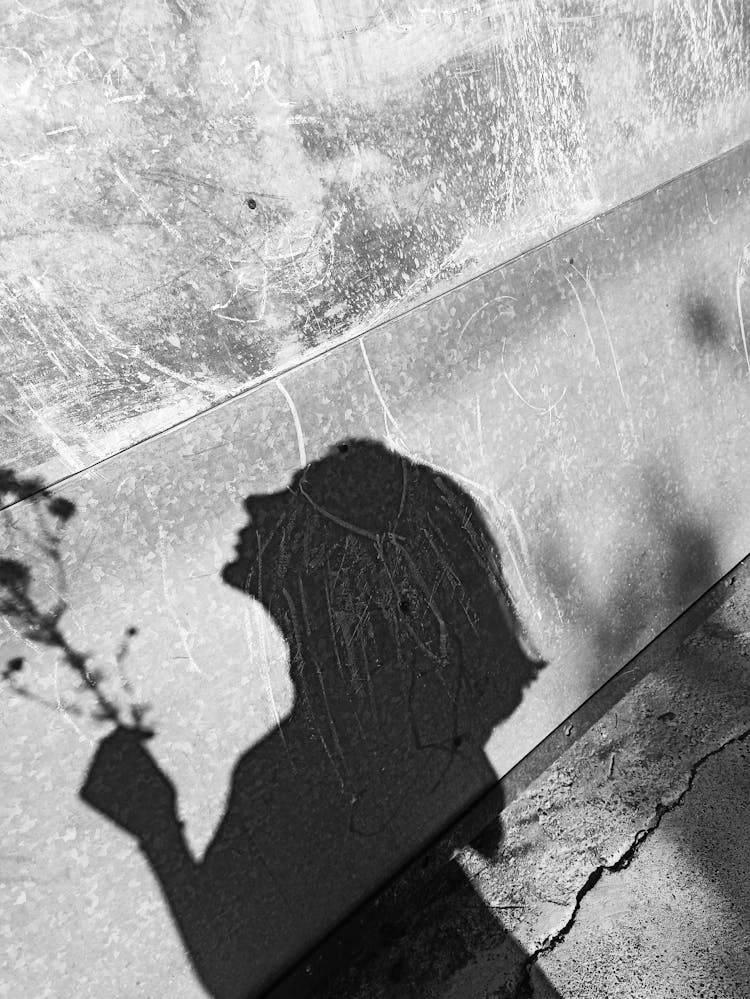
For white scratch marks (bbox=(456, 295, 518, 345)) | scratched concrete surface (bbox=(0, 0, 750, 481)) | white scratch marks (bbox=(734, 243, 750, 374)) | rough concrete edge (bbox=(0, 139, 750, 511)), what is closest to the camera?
scratched concrete surface (bbox=(0, 0, 750, 481))

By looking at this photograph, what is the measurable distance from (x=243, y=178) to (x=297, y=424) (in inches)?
20.9

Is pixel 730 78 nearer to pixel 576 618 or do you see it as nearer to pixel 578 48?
pixel 578 48

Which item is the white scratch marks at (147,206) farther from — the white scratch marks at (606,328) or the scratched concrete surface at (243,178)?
the white scratch marks at (606,328)

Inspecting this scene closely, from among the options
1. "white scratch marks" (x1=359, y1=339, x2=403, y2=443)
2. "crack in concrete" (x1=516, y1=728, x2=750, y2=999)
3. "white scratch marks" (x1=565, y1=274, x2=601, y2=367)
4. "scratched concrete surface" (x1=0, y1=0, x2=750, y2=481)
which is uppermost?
"scratched concrete surface" (x1=0, y1=0, x2=750, y2=481)

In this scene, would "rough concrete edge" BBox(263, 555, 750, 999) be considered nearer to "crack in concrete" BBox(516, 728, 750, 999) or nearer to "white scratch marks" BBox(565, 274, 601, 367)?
"crack in concrete" BBox(516, 728, 750, 999)

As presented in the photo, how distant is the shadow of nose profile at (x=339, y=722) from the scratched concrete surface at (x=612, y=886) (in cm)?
20

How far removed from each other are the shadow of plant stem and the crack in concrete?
1.26 metres

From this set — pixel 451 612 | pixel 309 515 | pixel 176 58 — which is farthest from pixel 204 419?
pixel 451 612

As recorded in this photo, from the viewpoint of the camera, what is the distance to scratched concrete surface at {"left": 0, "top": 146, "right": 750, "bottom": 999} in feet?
4.90

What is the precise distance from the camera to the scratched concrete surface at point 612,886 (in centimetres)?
184

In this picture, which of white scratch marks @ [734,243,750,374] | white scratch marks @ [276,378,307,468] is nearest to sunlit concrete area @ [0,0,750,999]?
white scratch marks @ [276,378,307,468]

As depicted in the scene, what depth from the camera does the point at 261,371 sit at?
1.67 m

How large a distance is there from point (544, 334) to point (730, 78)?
4.72 ft

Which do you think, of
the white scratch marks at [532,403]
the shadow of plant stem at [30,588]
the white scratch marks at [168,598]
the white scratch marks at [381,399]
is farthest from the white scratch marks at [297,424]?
the white scratch marks at [532,403]
